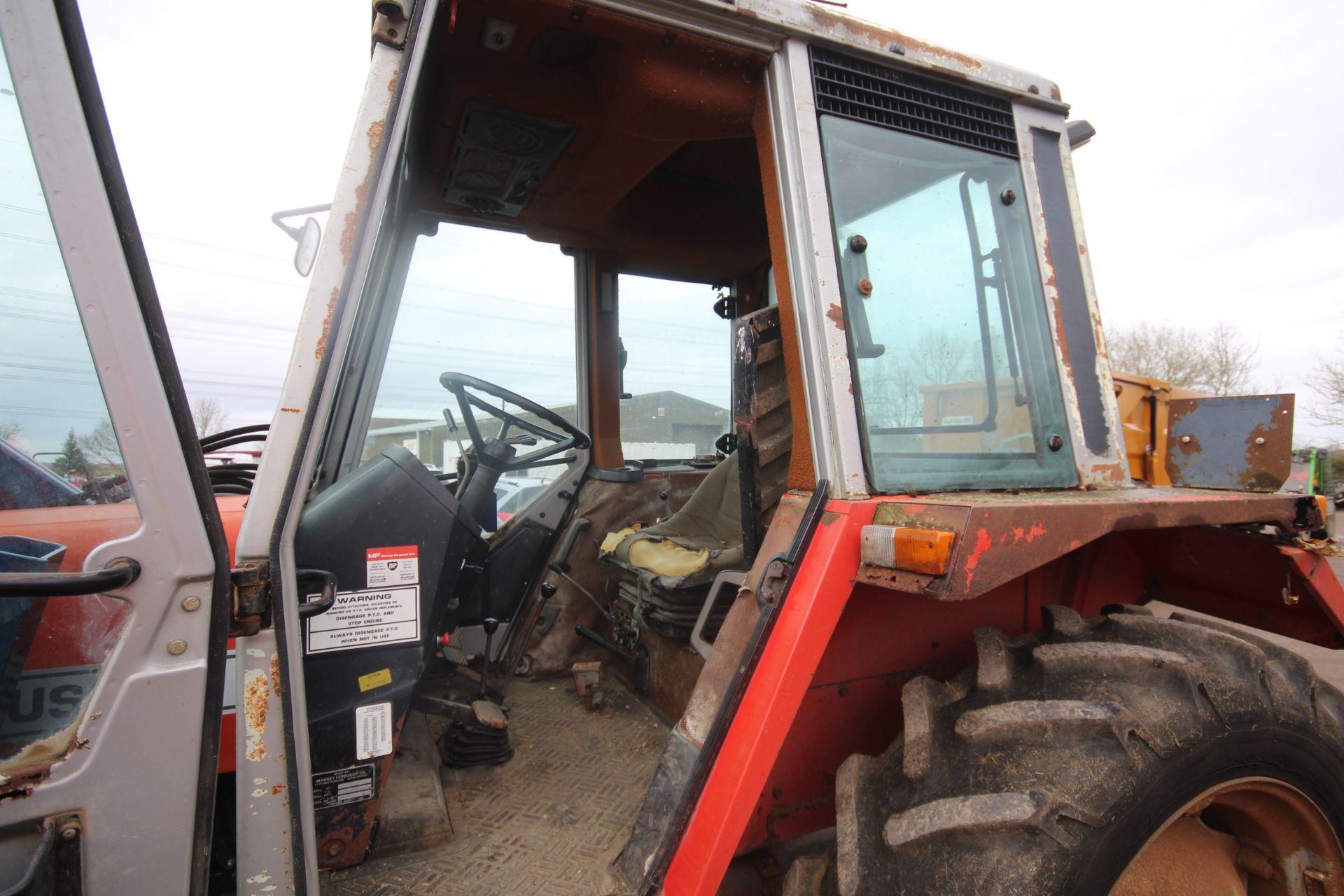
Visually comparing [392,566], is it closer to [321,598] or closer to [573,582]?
[321,598]

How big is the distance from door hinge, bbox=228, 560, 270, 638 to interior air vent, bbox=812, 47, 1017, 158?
4.09ft

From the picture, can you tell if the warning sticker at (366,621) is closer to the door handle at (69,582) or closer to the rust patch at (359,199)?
the door handle at (69,582)

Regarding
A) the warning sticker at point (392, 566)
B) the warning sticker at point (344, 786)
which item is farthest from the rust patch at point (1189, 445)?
the warning sticker at point (344, 786)

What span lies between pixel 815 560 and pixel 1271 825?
42.5 inches

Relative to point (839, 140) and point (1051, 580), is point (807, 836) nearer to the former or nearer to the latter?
point (1051, 580)

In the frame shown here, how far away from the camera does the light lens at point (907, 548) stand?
1.01 m

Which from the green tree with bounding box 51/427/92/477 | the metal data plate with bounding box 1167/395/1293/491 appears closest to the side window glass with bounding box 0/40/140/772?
A: the green tree with bounding box 51/427/92/477

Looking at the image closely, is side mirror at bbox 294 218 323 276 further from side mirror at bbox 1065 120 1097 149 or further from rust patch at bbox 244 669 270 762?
side mirror at bbox 1065 120 1097 149

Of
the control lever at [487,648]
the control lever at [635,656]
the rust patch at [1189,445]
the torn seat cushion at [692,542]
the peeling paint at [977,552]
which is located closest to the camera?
the peeling paint at [977,552]

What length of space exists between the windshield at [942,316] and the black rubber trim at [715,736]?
290 millimetres

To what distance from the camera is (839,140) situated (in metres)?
1.32

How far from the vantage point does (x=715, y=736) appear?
1.14 metres

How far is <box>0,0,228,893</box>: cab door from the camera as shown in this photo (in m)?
0.85

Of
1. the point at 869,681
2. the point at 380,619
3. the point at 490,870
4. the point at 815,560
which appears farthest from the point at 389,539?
the point at 869,681
